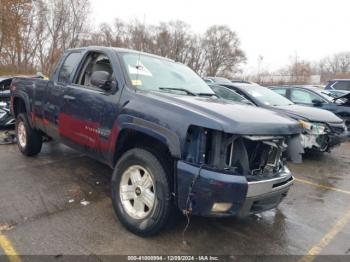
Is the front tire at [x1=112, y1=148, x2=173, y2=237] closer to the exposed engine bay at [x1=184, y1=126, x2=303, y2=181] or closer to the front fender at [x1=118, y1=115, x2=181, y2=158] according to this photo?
the front fender at [x1=118, y1=115, x2=181, y2=158]

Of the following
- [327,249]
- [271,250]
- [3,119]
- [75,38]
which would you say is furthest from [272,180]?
[75,38]

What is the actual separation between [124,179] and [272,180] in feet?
4.91

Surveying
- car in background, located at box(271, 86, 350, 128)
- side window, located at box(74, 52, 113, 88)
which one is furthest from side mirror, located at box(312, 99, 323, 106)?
side window, located at box(74, 52, 113, 88)

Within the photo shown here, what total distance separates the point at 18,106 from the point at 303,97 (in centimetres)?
800

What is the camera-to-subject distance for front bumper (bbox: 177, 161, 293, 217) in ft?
8.90

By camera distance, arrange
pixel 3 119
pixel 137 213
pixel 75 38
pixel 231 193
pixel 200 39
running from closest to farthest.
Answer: pixel 231 193, pixel 137 213, pixel 3 119, pixel 75 38, pixel 200 39

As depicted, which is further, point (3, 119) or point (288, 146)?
point (3, 119)

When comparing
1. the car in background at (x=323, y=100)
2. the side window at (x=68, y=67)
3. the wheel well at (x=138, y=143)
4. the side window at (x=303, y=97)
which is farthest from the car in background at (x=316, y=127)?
the side window at (x=68, y=67)

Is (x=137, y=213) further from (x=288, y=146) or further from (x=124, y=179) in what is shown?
(x=288, y=146)

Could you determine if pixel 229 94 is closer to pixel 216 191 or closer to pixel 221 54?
pixel 216 191

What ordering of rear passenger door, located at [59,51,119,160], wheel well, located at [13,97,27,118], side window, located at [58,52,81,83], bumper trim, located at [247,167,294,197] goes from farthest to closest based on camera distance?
wheel well, located at [13,97,27,118], side window, located at [58,52,81,83], rear passenger door, located at [59,51,119,160], bumper trim, located at [247,167,294,197]

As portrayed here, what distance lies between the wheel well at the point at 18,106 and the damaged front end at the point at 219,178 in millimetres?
4366

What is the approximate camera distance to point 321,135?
6.82 m

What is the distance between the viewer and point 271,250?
10.6 ft
